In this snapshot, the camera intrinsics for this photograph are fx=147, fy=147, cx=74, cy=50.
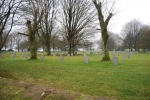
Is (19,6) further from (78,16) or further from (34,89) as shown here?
(78,16)

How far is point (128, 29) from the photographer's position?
66.1 meters

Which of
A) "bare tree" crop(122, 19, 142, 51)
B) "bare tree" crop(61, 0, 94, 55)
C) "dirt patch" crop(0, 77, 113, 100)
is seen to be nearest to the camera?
"dirt patch" crop(0, 77, 113, 100)

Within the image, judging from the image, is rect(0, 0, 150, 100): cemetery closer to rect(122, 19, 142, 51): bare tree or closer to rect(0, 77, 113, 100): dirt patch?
rect(0, 77, 113, 100): dirt patch

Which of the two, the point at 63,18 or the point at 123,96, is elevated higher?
the point at 63,18

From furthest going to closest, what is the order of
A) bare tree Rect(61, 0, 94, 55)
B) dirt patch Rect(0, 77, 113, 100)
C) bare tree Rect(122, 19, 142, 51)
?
bare tree Rect(122, 19, 142, 51)
bare tree Rect(61, 0, 94, 55)
dirt patch Rect(0, 77, 113, 100)

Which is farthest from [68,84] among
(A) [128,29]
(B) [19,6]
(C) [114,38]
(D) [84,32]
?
(C) [114,38]

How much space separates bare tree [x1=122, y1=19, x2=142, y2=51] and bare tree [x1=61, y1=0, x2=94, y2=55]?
119 feet

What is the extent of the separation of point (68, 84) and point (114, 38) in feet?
253

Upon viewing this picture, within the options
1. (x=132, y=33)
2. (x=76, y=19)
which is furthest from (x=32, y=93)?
(x=132, y=33)

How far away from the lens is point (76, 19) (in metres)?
33.0

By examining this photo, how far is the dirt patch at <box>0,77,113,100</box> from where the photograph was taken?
414cm

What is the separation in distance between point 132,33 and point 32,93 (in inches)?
2573

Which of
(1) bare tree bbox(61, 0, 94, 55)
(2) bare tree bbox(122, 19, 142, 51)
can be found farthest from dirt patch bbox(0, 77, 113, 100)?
(2) bare tree bbox(122, 19, 142, 51)

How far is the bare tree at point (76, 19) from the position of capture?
106ft
